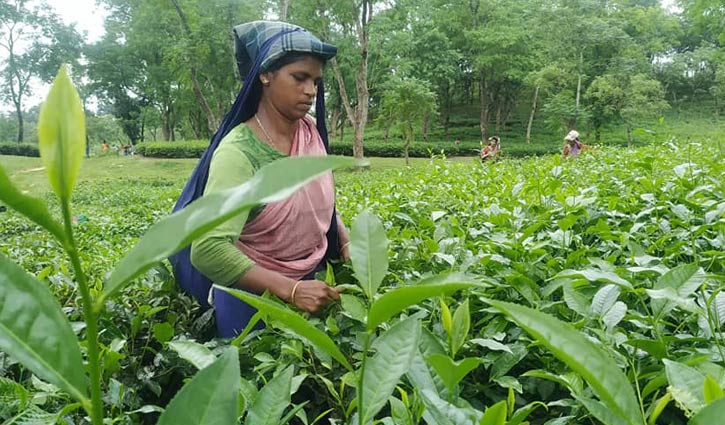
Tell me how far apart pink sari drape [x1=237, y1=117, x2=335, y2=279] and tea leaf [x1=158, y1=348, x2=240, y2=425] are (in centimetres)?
135

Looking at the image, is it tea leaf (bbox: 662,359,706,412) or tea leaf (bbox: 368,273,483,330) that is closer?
tea leaf (bbox: 368,273,483,330)

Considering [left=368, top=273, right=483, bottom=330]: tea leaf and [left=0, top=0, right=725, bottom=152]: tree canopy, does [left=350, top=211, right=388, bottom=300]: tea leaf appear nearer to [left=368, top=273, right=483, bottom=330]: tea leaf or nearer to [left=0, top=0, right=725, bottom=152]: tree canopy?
[left=368, top=273, right=483, bottom=330]: tea leaf

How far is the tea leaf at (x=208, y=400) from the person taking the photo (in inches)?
13.9

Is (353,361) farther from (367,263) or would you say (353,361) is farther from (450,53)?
(450,53)

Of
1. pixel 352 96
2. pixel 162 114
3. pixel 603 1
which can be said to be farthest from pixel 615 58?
pixel 162 114

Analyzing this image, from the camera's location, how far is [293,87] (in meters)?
1.83

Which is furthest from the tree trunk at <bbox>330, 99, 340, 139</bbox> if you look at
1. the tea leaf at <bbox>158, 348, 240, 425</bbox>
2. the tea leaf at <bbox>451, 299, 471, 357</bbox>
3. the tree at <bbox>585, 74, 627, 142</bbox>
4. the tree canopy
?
the tea leaf at <bbox>158, 348, 240, 425</bbox>

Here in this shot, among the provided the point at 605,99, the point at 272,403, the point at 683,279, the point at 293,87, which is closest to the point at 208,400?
the point at 272,403

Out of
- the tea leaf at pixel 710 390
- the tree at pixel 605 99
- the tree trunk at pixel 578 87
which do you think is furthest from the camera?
the tree trunk at pixel 578 87

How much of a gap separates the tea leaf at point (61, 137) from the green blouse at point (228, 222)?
1.08 metres

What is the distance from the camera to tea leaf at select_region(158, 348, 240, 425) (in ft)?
1.16

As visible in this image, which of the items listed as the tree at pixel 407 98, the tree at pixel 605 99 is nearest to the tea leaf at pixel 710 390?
the tree at pixel 407 98

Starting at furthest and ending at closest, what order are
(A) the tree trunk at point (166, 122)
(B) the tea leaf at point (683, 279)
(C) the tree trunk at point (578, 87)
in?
(A) the tree trunk at point (166, 122)
(C) the tree trunk at point (578, 87)
(B) the tea leaf at point (683, 279)

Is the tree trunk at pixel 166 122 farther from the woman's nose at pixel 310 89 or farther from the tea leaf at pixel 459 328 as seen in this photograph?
the tea leaf at pixel 459 328
